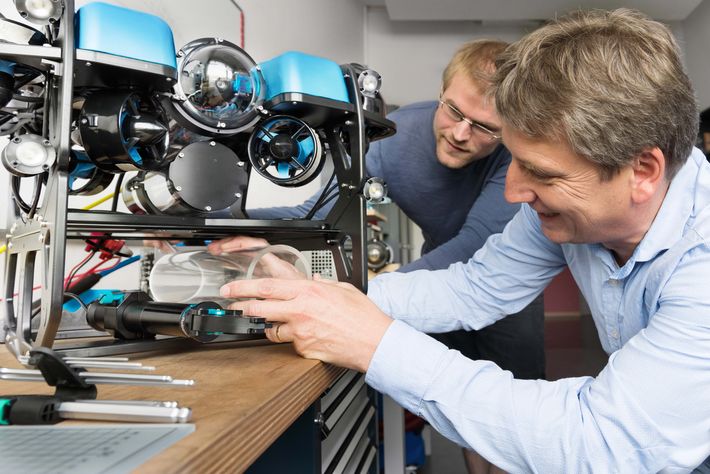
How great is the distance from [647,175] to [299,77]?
0.52m

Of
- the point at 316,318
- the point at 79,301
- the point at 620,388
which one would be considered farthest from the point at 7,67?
the point at 620,388

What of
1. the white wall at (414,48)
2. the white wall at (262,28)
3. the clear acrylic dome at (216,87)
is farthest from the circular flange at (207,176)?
the white wall at (414,48)

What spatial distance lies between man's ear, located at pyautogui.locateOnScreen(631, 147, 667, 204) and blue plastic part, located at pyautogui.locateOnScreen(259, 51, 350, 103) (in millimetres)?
440

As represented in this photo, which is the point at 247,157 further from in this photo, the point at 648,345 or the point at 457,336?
the point at 457,336

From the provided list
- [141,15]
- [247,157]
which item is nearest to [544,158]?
[247,157]

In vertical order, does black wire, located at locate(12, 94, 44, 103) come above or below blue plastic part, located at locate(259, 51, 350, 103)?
below

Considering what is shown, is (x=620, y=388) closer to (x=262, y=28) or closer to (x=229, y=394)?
(x=229, y=394)

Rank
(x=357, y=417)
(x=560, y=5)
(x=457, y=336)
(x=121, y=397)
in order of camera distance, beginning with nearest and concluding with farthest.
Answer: (x=121, y=397) < (x=357, y=417) < (x=457, y=336) < (x=560, y=5)

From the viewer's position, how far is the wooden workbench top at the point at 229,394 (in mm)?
366

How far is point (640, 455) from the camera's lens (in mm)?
647

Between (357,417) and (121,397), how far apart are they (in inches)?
19.2

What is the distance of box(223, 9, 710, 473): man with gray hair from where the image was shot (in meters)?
0.65

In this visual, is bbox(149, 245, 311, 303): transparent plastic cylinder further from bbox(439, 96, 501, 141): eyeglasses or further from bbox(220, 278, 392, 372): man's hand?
bbox(439, 96, 501, 141): eyeglasses

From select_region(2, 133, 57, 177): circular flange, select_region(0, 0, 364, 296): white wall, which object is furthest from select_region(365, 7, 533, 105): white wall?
select_region(2, 133, 57, 177): circular flange
